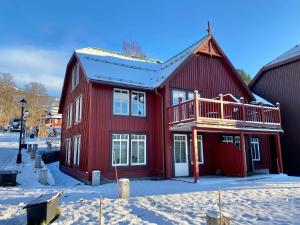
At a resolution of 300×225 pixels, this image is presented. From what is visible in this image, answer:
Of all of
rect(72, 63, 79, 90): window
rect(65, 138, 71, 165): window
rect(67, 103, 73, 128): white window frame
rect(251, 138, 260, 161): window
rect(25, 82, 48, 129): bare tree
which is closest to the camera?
rect(72, 63, 79, 90): window

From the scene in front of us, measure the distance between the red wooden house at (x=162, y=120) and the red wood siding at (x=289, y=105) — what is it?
124 inches

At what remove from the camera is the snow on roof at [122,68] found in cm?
1467

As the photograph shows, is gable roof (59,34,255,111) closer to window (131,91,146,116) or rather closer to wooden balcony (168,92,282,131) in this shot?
window (131,91,146,116)

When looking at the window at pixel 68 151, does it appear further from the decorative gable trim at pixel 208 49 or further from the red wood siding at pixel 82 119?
the decorative gable trim at pixel 208 49

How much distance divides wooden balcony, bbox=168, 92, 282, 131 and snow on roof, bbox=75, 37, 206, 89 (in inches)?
91.2

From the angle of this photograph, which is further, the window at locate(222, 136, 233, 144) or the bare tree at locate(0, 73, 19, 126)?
the bare tree at locate(0, 73, 19, 126)

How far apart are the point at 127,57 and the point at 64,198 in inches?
495

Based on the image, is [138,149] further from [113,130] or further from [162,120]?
[162,120]

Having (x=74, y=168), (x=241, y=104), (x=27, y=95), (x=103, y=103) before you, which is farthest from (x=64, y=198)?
(x=27, y=95)

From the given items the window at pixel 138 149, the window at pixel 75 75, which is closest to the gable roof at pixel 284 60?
the window at pixel 138 149

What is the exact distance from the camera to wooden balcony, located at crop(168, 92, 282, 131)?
42.2 feet

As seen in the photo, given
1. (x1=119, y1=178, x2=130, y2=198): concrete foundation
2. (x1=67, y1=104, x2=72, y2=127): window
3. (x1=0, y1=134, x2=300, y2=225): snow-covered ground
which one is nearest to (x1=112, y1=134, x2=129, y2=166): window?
(x1=0, y1=134, x2=300, y2=225): snow-covered ground

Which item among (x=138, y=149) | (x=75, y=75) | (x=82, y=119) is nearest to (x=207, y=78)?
(x=138, y=149)

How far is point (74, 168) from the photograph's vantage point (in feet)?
52.6
